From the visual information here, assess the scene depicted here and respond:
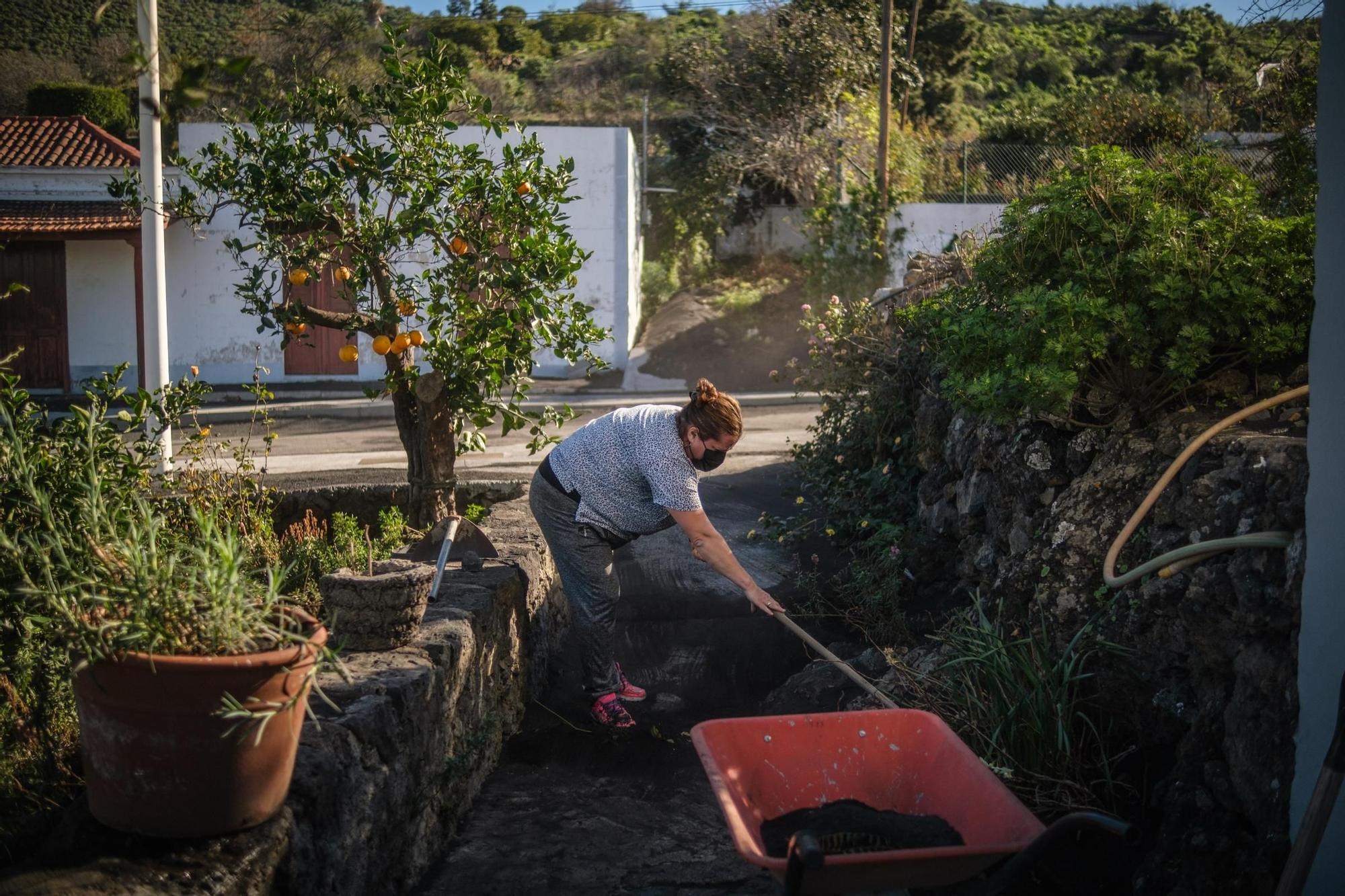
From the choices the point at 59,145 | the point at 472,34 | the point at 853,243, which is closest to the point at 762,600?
the point at 853,243

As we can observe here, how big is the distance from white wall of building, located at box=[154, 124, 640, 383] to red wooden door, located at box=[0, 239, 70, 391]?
1694 mm

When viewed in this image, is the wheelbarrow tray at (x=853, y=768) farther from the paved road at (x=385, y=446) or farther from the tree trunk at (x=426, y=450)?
the paved road at (x=385, y=446)

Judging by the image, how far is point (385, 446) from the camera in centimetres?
1250

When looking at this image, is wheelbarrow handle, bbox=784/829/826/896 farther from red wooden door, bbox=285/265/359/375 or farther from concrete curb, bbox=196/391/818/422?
red wooden door, bbox=285/265/359/375

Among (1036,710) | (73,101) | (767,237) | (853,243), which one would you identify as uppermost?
(73,101)

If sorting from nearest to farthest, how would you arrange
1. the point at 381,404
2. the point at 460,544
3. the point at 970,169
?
the point at 460,544
the point at 381,404
the point at 970,169

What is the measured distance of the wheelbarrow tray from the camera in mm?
3051

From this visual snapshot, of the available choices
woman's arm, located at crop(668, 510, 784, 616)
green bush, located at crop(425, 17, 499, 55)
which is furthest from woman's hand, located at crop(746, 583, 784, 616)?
green bush, located at crop(425, 17, 499, 55)

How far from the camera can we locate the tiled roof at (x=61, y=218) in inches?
669

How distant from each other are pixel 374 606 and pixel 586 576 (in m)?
1.39

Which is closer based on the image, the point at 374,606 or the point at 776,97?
the point at 374,606

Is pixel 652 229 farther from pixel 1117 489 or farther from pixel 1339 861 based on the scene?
pixel 1339 861

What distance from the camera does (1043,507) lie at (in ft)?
15.9

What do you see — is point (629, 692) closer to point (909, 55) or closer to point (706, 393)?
point (706, 393)
